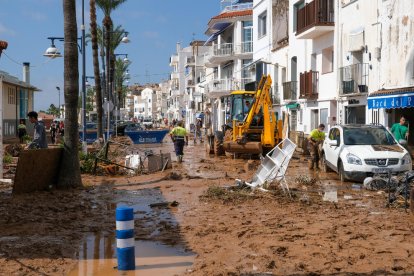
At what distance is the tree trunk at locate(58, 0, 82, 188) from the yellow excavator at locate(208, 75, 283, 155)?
975 cm

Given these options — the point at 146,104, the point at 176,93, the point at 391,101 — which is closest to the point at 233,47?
the point at 391,101

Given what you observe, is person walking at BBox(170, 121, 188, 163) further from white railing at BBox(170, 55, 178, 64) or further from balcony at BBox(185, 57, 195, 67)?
white railing at BBox(170, 55, 178, 64)

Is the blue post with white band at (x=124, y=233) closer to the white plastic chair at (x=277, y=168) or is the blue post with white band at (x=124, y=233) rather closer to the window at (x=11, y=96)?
the white plastic chair at (x=277, y=168)

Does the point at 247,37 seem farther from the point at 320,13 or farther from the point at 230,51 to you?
the point at 320,13

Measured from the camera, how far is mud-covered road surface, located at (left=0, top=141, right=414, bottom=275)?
6820mm

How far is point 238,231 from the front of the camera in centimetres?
872

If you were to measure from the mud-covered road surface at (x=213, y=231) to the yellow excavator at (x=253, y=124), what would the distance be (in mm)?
7815

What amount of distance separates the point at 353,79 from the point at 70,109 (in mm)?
14002

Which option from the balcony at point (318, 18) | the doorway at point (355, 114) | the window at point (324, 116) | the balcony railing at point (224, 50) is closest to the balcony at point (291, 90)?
the window at point (324, 116)

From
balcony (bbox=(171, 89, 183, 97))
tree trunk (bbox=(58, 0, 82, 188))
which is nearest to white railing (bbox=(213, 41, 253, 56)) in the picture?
tree trunk (bbox=(58, 0, 82, 188))

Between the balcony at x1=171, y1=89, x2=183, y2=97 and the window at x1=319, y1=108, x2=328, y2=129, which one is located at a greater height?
the balcony at x1=171, y1=89, x2=183, y2=97

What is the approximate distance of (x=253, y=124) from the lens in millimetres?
23109

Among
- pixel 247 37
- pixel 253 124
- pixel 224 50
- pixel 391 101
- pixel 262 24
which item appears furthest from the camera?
pixel 224 50

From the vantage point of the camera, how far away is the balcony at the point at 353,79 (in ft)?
75.3
